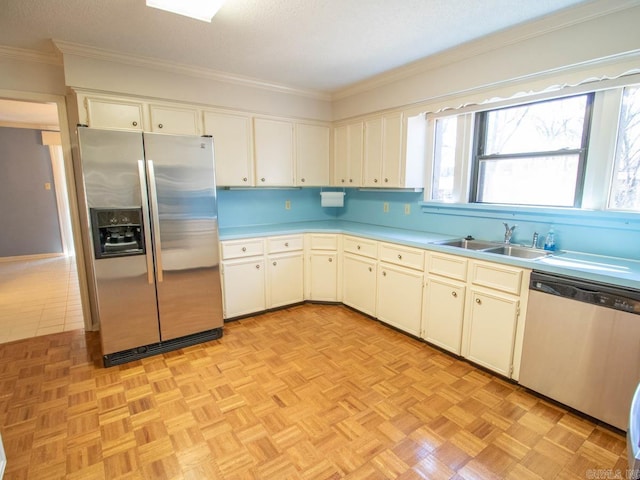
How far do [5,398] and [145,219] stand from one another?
1.45m

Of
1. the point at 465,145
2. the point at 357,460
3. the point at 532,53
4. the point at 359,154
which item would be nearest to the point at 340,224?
the point at 359,154

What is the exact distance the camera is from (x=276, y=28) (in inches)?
90.5

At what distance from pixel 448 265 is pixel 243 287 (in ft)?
6.43

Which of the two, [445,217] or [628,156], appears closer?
[628,156]

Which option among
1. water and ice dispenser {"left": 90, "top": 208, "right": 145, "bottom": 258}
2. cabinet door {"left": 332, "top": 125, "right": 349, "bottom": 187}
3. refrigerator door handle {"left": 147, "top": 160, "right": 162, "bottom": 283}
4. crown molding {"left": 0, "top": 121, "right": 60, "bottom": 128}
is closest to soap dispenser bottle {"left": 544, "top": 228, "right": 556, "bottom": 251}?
cabinet door {"left": 332, "top": 125, "right": 349, "bottom": 187}

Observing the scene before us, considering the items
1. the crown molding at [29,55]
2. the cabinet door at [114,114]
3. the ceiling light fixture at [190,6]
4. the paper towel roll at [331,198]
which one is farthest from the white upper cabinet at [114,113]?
the paper towel roll at [331,198]

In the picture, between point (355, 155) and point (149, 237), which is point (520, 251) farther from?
point (149, 237)

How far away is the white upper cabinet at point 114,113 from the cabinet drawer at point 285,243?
1578 mm

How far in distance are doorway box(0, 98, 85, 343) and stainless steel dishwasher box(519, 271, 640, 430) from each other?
3.96 metres

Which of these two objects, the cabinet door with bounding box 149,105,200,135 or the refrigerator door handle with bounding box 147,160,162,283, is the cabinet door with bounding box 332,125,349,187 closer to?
the cabinet door with bounding box 149,105,200,135

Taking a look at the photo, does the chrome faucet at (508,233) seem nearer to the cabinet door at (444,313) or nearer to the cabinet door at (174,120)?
the cabinet door at (444,313)

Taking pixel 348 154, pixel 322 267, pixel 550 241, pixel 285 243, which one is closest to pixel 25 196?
A: pixel 285 243

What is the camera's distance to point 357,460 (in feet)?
5.55

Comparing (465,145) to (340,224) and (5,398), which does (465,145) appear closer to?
(340,224)
